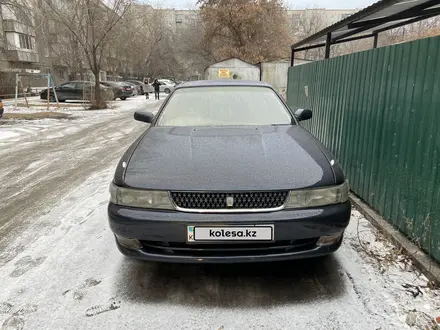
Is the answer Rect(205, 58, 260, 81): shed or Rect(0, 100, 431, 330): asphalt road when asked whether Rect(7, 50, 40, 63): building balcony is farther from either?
Rect(0, 100, 431, 330): asphalt road

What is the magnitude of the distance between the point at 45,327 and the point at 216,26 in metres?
31.4

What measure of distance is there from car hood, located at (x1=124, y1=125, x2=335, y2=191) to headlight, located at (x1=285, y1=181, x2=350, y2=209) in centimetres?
5

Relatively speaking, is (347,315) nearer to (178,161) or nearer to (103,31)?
Answer: (178,161)

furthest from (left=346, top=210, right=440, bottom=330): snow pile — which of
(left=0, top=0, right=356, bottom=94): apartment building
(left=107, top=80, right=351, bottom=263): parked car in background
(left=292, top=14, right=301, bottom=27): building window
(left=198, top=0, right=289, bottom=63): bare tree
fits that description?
(left=292, top=14, right=301, bottom=27): building window

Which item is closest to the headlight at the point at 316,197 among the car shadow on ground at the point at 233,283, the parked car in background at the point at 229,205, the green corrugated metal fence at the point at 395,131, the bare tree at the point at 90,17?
the parked car in background at the point at 229,205

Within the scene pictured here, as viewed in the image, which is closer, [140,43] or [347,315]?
[347,315]

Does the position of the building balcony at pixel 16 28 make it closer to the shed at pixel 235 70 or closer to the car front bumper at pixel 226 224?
the shed at pixel 235 70

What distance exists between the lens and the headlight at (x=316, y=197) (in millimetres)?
2432

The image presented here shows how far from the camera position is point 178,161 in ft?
8.87

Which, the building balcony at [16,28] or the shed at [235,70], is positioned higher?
the building balcony at [16,28]

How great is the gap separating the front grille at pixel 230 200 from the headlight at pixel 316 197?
0.06 meters

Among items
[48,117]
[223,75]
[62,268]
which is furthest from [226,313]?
[223,75]

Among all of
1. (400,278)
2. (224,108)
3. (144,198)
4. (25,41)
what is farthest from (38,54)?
(400,278)

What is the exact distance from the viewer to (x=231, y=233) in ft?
7.80
